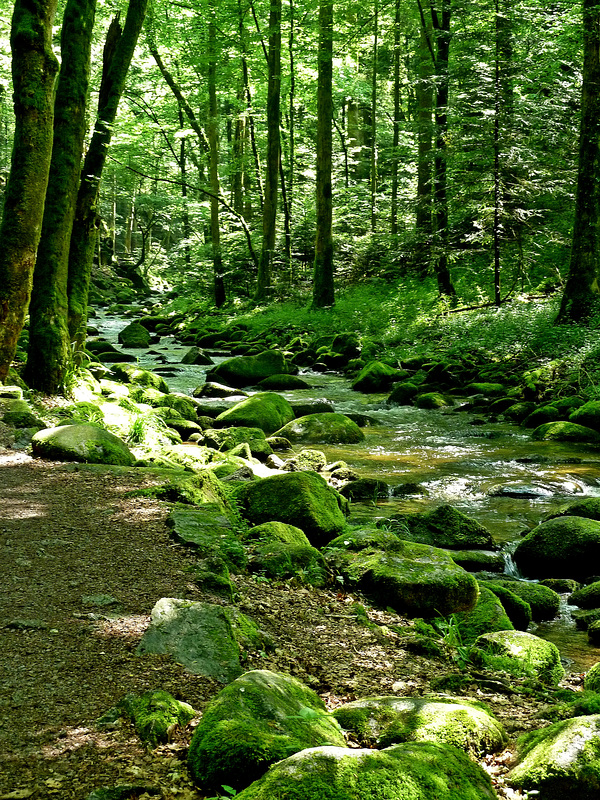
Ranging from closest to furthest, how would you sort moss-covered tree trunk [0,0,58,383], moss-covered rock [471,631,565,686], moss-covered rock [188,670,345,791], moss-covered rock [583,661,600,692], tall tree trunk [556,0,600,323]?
1. moss-covered rock [188,670,345,791]
2. moss-covered rock [583,661,600,692]
3. moss-covered rock [471,631,565,686]
4. moss-covered tree trunk [0,0,58,383]
5. tall tree trunk [556,0,600,323]

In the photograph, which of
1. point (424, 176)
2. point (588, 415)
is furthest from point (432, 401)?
point (424, 176)

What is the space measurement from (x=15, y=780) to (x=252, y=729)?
79 cm

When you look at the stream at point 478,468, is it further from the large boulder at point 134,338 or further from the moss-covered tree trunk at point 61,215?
the large boulder at point 134,338

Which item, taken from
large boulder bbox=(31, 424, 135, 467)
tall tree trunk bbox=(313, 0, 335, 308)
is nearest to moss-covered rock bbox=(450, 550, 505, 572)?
large boulder bbox=(31, 424, 135, 467)

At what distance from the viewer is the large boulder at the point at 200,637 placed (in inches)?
127

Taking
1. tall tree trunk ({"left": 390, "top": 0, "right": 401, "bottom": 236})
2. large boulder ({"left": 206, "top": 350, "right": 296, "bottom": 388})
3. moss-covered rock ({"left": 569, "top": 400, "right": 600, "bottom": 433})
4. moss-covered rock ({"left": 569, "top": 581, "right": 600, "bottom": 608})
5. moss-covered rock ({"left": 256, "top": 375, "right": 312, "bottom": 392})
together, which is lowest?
moss-covered rock ({"left": 569, "top": 581, "right": 600, "bottom": 608})

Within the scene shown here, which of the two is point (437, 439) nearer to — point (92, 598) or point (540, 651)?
point (540, 651)

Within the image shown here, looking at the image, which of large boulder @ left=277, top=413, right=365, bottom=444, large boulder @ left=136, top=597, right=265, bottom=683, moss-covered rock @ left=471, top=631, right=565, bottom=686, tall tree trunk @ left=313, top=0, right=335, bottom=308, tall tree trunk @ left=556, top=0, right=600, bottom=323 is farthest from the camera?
tall tree trunk @ left=313, top=0, right=335, bottom=308

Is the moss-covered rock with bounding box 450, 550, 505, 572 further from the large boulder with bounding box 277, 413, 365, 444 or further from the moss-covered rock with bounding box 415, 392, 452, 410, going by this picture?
the moss-covered rock with bounding box 415, 392, 452, 410

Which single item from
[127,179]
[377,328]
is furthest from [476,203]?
[127,179]

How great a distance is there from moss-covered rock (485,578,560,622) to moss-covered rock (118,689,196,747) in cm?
326

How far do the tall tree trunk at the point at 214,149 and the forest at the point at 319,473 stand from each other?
0.27m

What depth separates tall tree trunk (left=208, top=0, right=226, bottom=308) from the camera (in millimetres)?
23109

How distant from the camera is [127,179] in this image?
41062 mm
